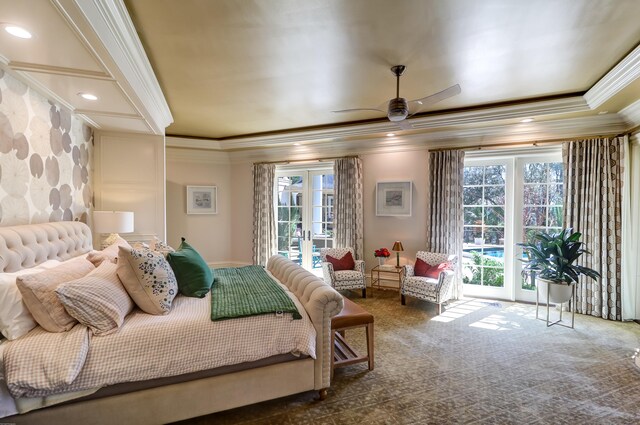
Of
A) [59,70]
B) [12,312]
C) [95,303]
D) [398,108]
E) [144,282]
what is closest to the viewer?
[12,312]

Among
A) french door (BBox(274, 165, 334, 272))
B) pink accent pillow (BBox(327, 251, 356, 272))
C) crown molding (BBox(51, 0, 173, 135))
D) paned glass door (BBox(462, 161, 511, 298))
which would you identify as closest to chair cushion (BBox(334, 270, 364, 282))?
pink accent pillow (BBox(327, 251, 356, 272))

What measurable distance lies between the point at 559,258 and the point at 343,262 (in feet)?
9.33

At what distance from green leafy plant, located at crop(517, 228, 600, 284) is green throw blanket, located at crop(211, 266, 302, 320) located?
3.28 m

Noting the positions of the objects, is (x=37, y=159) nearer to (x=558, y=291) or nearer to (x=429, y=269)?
(x=429, y=269)

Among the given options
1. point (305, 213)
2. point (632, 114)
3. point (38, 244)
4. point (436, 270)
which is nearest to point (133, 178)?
point (38, 244)

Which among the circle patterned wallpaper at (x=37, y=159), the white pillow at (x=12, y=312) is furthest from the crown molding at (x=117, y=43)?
the white pillow at (x=12, y=312)

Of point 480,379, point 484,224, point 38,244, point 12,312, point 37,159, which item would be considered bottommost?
point 480,379

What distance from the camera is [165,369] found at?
1.82 meters

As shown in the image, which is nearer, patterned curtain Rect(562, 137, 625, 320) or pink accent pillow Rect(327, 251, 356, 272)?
patterned curtain Rect(562, 137, 625, 320)

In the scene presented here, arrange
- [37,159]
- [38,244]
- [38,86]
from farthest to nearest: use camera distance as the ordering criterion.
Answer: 1. [37,159]
2. [38,86]
3. [38,244]

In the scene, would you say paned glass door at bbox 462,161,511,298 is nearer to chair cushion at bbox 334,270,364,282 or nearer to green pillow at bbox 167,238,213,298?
chair cushion at bbox 334,270,364,282

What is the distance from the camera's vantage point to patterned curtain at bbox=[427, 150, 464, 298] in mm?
4664

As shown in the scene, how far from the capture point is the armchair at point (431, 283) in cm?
403

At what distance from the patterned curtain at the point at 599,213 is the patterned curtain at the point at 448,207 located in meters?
1.36
